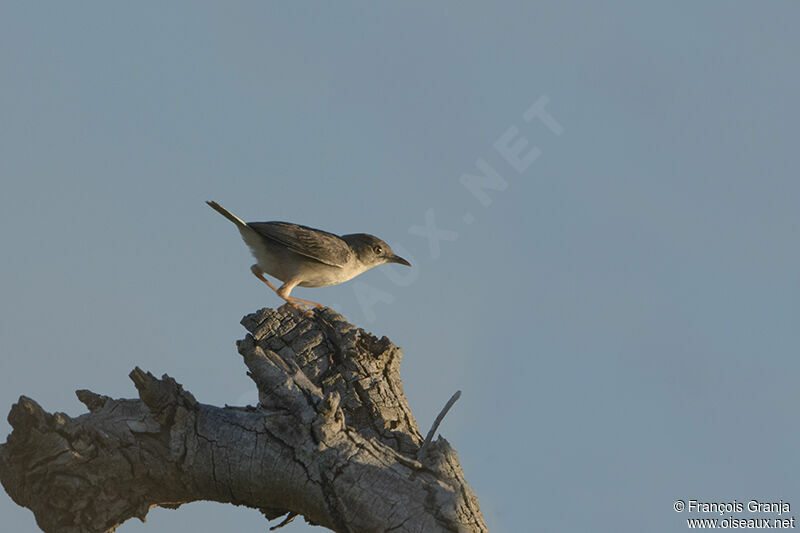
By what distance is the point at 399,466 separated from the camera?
19.1 feet

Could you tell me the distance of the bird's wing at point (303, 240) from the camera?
11375 mm

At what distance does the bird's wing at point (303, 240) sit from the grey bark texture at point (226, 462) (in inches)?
197

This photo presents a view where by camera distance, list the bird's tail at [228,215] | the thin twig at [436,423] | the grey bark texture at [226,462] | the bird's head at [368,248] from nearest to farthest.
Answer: the grey bark texture at [226,462] → the thin twig at [436,423] → the bird's tail at [228,215] → the bird's head at [368,248]

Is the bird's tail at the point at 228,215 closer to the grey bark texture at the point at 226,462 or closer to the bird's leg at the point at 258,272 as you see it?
the bird's leg at the point at 258,272

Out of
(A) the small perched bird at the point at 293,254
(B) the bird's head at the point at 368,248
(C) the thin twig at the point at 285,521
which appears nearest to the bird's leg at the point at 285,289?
(A) the small perched bird at the point at 293,254

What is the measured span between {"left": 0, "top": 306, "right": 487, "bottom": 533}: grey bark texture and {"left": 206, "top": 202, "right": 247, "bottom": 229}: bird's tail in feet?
16.0

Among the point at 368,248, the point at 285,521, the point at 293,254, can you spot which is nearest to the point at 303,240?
the point at 293,254

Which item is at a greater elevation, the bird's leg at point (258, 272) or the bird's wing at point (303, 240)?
the bird's wing at point (303, 240)

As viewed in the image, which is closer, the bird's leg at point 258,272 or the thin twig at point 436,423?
the thin twig at point 436,423

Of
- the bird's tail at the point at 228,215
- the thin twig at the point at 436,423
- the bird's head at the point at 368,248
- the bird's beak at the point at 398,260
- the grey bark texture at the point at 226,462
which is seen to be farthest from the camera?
the bird's beak at the point at 398,260

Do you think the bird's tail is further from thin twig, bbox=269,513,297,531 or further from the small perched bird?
thin twig, bbox=269,513,297,531

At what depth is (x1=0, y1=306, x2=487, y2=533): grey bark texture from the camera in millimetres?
5676

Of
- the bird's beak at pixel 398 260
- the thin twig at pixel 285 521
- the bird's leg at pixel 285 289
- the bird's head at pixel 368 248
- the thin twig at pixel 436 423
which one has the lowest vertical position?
the thin twig at pixel 285 521

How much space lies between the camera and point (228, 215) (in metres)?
11.3
